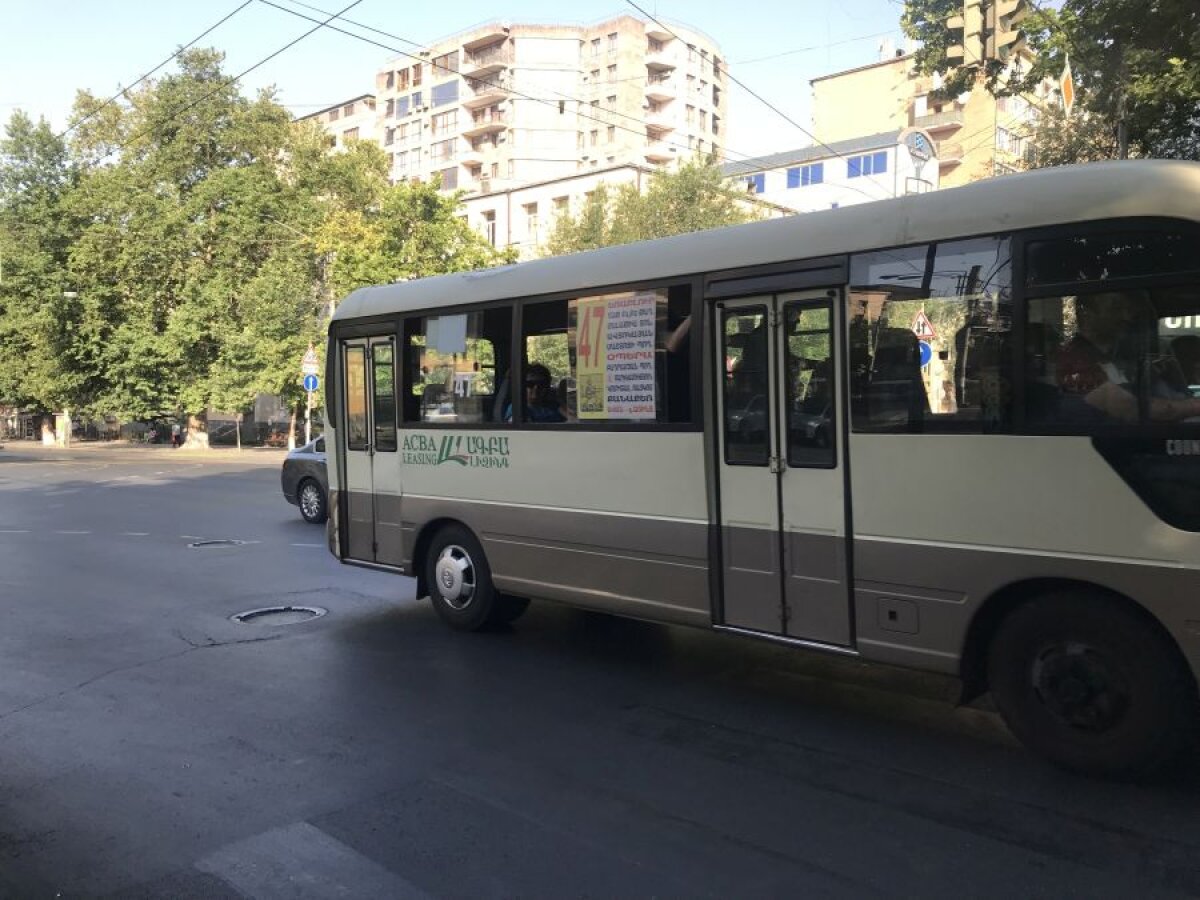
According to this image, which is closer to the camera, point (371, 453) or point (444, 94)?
point (371, 453)

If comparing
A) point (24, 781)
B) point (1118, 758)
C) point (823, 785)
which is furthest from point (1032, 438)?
point (24, 781)

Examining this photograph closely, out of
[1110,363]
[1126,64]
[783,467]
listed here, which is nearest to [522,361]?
[783,467]

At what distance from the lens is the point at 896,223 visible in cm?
505

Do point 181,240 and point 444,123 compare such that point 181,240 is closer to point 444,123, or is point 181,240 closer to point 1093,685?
point 1093,685

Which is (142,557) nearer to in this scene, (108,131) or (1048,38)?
(1048,38)

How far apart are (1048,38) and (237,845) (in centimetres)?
1733

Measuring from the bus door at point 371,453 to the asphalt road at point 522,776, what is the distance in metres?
0.82

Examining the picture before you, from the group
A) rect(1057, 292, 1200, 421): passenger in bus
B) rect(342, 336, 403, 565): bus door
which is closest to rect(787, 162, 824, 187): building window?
rect(342, 336, 403, 565): bus door

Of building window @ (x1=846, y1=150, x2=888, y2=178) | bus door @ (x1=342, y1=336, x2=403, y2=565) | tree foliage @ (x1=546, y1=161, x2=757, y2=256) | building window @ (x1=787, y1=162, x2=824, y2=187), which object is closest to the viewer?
bus door @ (x1=342, y1=336, x2=403, y2=565)

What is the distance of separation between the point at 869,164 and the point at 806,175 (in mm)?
4314

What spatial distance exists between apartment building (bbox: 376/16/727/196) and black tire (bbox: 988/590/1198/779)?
235 feet

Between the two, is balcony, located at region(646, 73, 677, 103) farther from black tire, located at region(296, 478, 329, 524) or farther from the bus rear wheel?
the bus rear wheel

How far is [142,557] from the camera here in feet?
39.3

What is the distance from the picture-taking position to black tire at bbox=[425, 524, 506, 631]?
25.0 ft
